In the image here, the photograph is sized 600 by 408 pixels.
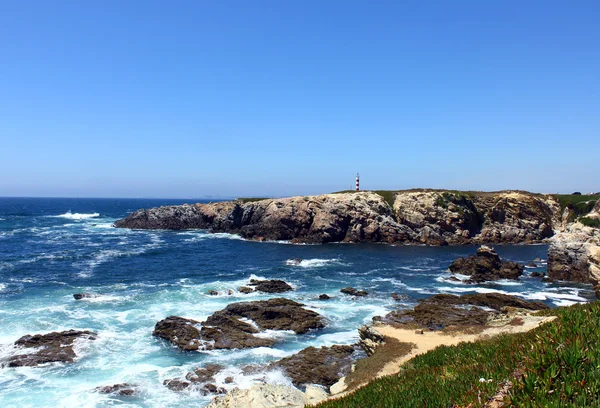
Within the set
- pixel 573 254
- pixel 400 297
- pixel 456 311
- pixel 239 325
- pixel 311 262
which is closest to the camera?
pixel 239 325

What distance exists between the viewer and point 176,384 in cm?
2322

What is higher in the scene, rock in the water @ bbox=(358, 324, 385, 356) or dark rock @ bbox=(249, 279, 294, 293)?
rock in the water @ bbox=(358, 324, 385, 356)

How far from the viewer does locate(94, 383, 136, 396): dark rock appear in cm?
2225

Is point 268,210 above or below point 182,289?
above

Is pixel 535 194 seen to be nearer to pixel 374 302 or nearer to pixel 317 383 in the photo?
pixel 374 302

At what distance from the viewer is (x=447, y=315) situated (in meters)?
32.5

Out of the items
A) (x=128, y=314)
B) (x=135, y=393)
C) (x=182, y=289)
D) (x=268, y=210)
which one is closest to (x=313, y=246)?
(x=268, y=210)

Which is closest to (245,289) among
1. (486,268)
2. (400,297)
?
(400,297)

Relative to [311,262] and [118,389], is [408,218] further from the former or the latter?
[118,389]

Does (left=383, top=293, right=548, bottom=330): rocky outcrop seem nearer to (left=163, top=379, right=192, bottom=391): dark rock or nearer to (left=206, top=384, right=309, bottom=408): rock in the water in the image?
(left=206, top=384, right=309, bottom=408): rock in the water

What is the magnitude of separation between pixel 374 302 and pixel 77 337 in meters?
26.7

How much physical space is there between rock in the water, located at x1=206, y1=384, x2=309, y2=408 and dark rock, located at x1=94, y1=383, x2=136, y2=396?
28.5ft

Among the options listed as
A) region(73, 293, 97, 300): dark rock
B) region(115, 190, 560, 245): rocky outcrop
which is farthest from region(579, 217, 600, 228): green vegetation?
region(73, 293, 97, 300): dark rock

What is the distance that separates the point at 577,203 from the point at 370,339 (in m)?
98.4
